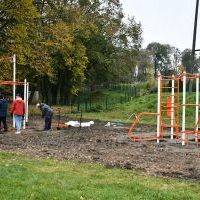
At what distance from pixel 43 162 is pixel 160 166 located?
3021mm

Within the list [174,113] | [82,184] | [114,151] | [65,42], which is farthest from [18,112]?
[65,42]

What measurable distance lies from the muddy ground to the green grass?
3.50 ft

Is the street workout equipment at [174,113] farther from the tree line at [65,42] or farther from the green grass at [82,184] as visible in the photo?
the tree line at [65,42]

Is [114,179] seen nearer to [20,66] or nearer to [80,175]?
[80,175]

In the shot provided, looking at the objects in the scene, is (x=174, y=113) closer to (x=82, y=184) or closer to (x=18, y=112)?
(x=18, y=112)

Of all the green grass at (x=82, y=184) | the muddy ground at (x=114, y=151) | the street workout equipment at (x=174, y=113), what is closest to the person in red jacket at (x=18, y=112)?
the muddy ground at (x=114, y=151)

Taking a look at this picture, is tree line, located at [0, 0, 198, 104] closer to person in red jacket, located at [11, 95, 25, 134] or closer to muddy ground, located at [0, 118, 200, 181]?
person in red jacket, located at [11, 95, 25, 134]

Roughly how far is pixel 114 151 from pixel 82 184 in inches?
266

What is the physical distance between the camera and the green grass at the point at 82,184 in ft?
31.5

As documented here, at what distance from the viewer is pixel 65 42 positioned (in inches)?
1607

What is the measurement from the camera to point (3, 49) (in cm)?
3941

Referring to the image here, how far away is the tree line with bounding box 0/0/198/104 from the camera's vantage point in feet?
129

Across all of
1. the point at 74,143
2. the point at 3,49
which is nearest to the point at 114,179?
the point at 74,143

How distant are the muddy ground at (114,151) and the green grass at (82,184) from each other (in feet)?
3.50
